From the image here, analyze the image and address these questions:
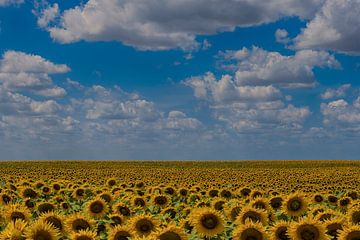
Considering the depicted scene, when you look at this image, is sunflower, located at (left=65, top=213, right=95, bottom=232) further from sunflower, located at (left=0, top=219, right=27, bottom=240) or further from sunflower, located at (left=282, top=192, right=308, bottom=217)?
sunflower, located at (left=282, top=192, right=308, bottom=217)

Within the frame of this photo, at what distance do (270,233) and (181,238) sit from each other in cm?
132


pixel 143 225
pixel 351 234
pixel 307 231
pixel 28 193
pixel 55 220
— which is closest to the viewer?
pixel 351 234

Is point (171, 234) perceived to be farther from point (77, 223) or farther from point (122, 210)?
point (122, 210)

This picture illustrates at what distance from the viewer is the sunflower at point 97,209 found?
972 centimetres

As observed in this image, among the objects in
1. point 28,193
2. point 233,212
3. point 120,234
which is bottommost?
point 120,234

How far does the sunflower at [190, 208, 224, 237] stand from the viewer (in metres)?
7.48

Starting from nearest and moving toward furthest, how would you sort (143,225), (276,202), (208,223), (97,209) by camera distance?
1. (143,225)
2. (208,223)
3. (97,209)
4. (276,202)

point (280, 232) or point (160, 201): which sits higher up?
point (160, 201)

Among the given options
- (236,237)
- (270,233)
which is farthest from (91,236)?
(270,233)

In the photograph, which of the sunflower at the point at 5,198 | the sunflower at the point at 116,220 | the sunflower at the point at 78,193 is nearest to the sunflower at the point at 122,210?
the sunflower at the point at 116,220

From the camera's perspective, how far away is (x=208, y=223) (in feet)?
24.7

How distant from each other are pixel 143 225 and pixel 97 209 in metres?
2.64

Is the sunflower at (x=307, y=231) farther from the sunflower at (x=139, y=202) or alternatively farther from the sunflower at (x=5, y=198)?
the sunflower at (x=5, y=198)

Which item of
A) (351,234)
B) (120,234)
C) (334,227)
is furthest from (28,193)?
(351,234)
